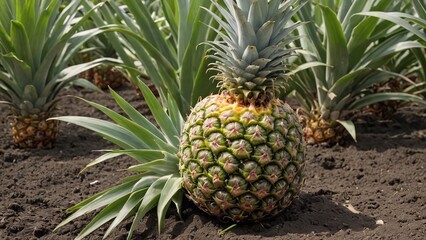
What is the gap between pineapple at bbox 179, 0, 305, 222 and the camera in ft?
11.9

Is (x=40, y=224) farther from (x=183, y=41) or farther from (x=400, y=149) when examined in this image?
(x=400, y=149)

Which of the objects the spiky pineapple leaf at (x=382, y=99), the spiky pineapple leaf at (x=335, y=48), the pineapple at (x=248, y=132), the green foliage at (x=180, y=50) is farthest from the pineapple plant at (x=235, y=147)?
the spiky pineapple leaf at (x=382, y=99)

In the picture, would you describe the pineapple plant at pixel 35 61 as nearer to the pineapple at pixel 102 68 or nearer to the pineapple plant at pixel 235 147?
the pineapple plant at pixel 235 147

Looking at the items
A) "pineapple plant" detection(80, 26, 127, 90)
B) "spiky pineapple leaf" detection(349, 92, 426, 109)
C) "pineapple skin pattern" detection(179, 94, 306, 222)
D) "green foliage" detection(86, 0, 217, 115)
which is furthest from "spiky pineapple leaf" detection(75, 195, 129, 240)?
"pineapple plant" detection(80, 26, 127, 90)

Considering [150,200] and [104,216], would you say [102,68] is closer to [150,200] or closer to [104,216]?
[104,216]

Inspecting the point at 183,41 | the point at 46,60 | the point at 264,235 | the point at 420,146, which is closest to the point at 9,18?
the point at 46,60

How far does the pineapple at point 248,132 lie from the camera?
3.61 metres

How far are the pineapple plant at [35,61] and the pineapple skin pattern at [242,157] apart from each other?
2.00 metres

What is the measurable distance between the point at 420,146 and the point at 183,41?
2.09 meters

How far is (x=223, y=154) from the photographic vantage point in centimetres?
364

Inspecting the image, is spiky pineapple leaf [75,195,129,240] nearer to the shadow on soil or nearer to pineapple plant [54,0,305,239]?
pineapple plant [54,0,305,239]

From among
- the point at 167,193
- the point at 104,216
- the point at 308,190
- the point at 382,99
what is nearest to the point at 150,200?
the point at 167,193

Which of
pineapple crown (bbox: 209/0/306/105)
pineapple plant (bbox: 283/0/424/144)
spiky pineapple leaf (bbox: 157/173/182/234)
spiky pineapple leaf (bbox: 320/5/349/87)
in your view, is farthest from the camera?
pineapple plant (bbox: 283/0/424/144)

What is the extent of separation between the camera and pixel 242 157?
3613 mm
